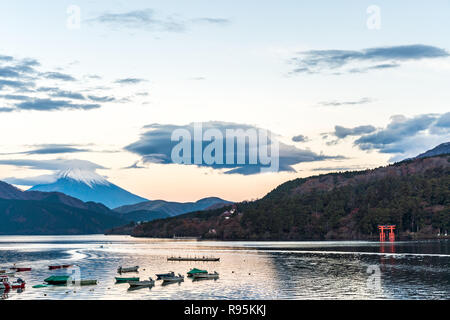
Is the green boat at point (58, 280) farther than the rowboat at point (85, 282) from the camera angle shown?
No

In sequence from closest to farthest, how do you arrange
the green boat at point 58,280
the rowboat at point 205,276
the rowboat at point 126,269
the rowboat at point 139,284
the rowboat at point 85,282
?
the rowboat at point 139,284 < the green boat at point 58,280 < the rowboat at point 85,282 < the rowboat at point 205,276 < the rowboat at point 126,269

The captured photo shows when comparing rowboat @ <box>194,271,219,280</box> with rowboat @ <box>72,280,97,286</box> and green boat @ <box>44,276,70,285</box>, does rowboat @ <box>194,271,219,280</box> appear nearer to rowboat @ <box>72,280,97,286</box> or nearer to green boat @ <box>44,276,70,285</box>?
rowboat @ <box>72,280,97,286</box>

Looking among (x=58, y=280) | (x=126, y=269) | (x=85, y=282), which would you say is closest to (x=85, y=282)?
(x=85, y=282)

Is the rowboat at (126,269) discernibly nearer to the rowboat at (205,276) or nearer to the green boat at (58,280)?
the rowboat at (205,276)

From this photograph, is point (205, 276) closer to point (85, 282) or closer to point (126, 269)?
point (85, 282)

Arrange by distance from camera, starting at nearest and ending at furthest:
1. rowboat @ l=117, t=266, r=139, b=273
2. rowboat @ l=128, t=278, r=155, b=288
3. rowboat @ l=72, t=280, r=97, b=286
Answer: rowboat @ l=128, t=278, r=155, b=288 → rowboat @ l=72, t=280, r=97, b=286 → rowboat @ l=117, t=266, r=139, b=273

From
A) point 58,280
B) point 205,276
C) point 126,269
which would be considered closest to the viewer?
point 58,280

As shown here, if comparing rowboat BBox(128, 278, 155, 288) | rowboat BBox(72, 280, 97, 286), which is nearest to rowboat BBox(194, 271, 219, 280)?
rowboat BBox(128, 278, 155, 288)

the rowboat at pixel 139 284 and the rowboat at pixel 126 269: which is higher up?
the rowboat at pixel 139 284

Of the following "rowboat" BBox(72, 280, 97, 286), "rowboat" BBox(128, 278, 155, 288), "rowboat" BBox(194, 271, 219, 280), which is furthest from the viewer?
"rowboat" BBox(194, 271, 219, 280)

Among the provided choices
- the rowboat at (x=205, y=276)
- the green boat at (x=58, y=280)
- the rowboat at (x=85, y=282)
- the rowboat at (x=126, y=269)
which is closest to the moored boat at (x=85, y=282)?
the rowboat at (x=85, y=282)

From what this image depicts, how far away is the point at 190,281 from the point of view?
416 ft

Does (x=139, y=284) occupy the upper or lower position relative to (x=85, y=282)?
upper
